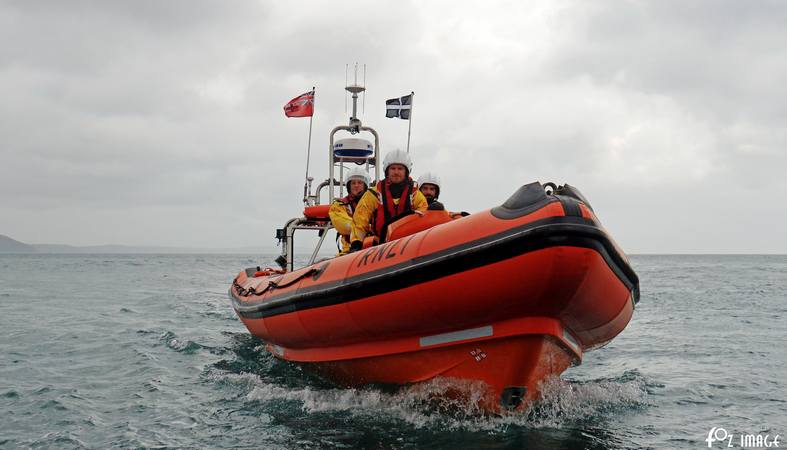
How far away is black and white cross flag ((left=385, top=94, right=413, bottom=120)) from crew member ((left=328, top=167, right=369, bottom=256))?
2.59 metres

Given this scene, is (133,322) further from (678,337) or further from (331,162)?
(678,337)

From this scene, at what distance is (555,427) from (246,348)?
500cm

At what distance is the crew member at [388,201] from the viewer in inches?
223

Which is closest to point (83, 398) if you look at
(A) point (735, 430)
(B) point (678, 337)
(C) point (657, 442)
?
(C) point (657, 442)

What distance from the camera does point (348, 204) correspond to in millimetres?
6578

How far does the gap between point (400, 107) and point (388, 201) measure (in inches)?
143

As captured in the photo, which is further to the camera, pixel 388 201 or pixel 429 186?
pixel 429 186

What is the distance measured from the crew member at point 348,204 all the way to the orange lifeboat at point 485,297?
1.18 metres

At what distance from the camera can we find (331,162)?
29.8 ft

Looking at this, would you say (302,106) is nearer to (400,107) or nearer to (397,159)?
(400,107)

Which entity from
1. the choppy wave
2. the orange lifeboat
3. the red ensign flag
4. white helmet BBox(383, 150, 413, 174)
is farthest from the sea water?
the red ensign flag

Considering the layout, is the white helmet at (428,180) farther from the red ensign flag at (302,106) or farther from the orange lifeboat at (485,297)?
the red ensign flag at (302,106)

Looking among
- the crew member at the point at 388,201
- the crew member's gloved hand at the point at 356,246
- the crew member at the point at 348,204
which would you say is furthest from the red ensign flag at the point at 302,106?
the crew member's gloved hand at the point at 356,246

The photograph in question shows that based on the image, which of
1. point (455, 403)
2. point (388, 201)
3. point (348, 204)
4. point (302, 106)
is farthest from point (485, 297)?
point (302, 106)
